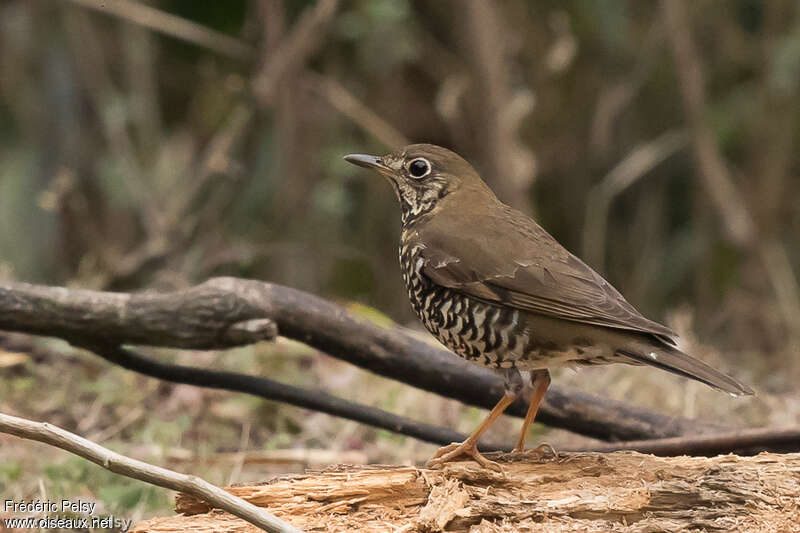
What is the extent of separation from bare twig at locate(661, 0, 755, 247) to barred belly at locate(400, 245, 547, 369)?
5.32 meters

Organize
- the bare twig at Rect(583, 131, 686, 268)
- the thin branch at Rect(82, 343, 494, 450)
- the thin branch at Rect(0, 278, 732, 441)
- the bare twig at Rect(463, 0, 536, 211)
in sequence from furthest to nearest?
the bare twig at Rect(583, 131, 686, 268), the bare twig at Rect(463, 0, 536, 211), the thin branch at Rect(82, 343, 494, 450), the thin branch at Rect(0, 278, 732, 441)

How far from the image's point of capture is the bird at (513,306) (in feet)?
10.7

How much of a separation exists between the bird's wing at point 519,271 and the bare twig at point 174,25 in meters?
3.82

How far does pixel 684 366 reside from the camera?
304 centimetres

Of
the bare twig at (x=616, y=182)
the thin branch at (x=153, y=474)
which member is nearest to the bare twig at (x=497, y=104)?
the bare twig at (x=616, y=182)

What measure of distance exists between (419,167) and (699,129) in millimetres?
5013

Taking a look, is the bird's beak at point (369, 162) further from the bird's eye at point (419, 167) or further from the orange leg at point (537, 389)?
the orange leg at point (537, 389)

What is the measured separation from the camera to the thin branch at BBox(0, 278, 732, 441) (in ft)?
11.5

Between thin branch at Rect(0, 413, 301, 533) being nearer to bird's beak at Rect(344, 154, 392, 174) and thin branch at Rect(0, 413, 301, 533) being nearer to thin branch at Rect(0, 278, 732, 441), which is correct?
thin branch at Rect(0, 278, 732, 441)

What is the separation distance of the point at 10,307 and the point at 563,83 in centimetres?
743

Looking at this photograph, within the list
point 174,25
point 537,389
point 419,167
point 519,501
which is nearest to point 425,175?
point 419,167

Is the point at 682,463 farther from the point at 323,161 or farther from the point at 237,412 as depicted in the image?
the point at 323,161

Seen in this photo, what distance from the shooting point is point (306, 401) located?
3.99 metres

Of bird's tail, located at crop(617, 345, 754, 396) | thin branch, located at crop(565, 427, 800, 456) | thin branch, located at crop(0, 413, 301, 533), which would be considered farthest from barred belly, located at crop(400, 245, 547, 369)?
thin branch, located at crop(0, 413, 301, 533)
